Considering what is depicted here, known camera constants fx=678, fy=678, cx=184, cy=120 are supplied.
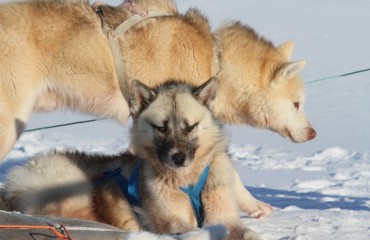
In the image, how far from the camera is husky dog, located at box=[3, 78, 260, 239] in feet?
11.9

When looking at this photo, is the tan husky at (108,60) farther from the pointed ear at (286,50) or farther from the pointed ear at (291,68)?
the pointed ear at (286,50)

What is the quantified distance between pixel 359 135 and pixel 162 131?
5467 mm

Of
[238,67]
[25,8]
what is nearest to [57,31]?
[25,8]

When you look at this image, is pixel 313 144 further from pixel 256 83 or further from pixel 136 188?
pixel 136 188

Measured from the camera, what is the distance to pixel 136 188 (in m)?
3.81

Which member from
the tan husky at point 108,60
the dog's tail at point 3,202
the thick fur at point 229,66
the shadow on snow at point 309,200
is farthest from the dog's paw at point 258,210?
the dog's tail at point 3,202

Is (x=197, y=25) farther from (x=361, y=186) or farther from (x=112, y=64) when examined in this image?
(x=361, y=186)

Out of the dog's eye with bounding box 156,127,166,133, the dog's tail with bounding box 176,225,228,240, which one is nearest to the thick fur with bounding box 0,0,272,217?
the dog's eye with bounding box 156,127,166,133

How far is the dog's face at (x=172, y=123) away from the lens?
11.9 feet

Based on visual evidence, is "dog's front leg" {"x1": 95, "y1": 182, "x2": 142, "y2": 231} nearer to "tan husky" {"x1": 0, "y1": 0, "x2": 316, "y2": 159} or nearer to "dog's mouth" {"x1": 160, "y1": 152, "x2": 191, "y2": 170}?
"dog's mouth" {"x1": 160, "y1": 152, "x2": 191, "y2": 170}

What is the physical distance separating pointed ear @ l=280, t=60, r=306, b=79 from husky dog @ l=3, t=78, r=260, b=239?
58.5 inches

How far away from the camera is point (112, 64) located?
500cm

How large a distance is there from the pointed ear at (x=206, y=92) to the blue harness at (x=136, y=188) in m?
0.39

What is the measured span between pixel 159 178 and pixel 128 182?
0.26 meters
